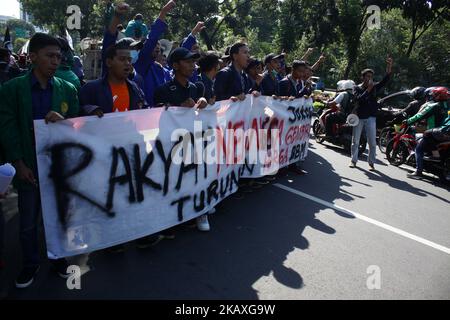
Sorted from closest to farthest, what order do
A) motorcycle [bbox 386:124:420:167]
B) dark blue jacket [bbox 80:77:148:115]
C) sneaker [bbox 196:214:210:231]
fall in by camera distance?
1. dark blue jacket [bbox 80:77:148:115]
2. sneaker [bbox 196:214:210:231]
3. motorcycle [bbox 386:124:420:167]

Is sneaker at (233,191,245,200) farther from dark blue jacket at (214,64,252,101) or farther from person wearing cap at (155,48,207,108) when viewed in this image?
person wearing cap at (155,48,207,108)

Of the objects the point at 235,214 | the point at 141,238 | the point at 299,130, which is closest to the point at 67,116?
the point at 141,238

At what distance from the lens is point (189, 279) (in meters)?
3.29

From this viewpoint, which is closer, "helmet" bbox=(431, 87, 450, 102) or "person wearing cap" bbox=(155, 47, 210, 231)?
"person wearing cap" bbox=(155, 47, 210, 231)

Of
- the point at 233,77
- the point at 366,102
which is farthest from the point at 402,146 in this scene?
the point at 233,77

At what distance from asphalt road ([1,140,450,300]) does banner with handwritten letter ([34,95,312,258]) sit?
1.00ft

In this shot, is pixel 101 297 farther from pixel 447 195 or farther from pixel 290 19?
pixel 290 19

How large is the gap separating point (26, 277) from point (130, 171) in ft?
3.78

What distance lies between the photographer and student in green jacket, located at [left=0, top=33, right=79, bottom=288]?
2822 millimetres

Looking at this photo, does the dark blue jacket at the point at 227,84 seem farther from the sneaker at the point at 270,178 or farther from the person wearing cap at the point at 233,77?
the sneaker at the point at 270,178

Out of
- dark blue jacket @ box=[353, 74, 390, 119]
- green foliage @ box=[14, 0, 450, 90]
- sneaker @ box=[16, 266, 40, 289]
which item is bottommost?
sneaker @ box=[16, 266, 40, 289]

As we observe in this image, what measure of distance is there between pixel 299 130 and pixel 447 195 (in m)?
2.74

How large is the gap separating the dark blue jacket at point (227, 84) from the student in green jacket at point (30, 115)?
2397 millimetres

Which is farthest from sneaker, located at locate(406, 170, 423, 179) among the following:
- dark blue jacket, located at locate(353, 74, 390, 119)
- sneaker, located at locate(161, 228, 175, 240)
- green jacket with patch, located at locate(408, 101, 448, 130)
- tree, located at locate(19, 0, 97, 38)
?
tree, located at locate(19, 0, 97, 38)
